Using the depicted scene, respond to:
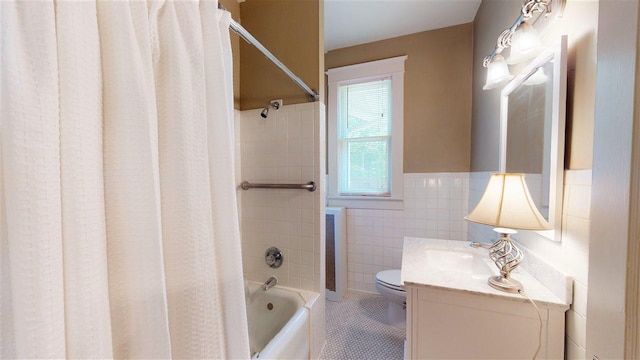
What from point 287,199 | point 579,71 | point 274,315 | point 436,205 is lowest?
point 274,315

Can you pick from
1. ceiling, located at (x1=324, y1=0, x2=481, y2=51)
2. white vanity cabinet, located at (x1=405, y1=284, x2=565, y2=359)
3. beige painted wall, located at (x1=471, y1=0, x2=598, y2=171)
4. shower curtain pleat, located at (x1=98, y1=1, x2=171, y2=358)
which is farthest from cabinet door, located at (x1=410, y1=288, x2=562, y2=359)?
ceiling, located at (x1=324, y1=0, x2=481, y2=51)

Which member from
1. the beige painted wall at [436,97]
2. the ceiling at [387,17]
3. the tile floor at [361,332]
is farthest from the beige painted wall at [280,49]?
the tile floor at [361,332]

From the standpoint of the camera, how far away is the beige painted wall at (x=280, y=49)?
58.1 inches

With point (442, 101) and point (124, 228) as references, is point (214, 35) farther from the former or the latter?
point (442, 101)

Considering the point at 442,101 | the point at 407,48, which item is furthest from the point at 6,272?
the point at 407,48

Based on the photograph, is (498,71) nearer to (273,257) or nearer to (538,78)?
(538,78)

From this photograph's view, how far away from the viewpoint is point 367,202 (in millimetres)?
2287

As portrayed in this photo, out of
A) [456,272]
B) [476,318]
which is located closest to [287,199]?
[456,272]

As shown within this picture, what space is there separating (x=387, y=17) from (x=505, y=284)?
6.88 feet

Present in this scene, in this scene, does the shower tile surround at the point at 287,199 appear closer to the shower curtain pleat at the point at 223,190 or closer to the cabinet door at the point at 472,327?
the cabinet door at the point at 472,327

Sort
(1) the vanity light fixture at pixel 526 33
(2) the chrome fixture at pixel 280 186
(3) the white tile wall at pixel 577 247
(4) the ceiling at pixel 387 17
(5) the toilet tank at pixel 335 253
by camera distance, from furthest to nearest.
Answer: (5) the toilet tank at pixel 335 253
(4) the ceiling at pixel 387 17
(2) the chrome fixture at pixel 280 186
(1) the vanity light fixture at pixel 526 33
(3) the white tile wall at pixel 577 247

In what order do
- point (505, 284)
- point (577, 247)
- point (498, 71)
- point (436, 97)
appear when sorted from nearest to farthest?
point (577, 247)
point (505, 284)
point (498, 71)
point (436, 97)

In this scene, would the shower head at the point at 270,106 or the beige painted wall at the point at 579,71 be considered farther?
the shower head at the point at 270,106

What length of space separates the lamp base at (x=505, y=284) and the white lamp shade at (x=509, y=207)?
0.73 ft
